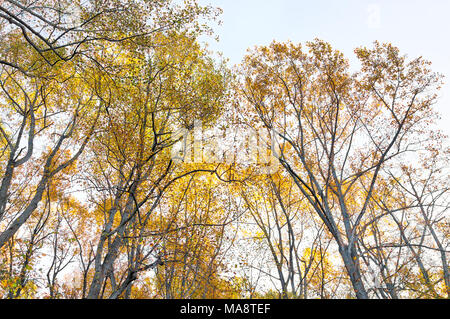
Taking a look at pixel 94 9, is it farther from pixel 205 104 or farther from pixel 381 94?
pixel 381 94

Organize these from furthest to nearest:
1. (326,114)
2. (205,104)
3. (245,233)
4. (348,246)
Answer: (245,233), (326,114), (205,104), (348,246)

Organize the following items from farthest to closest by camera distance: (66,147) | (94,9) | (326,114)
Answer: (66,147) < (326,114) < (94,9)

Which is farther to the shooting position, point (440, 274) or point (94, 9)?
point (440, 274)

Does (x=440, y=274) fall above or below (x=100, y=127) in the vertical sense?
below

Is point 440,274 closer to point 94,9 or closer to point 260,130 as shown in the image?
point 260,130

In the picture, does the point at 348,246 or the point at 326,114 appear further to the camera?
the point at 326,114

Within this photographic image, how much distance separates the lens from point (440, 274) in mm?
12188

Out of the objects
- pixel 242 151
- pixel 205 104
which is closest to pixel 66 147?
pixel 205 104

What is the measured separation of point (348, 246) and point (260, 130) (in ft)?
17.7

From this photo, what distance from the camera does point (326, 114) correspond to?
9.88m

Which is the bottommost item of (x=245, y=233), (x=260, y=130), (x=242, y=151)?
(x=245, y=233)
